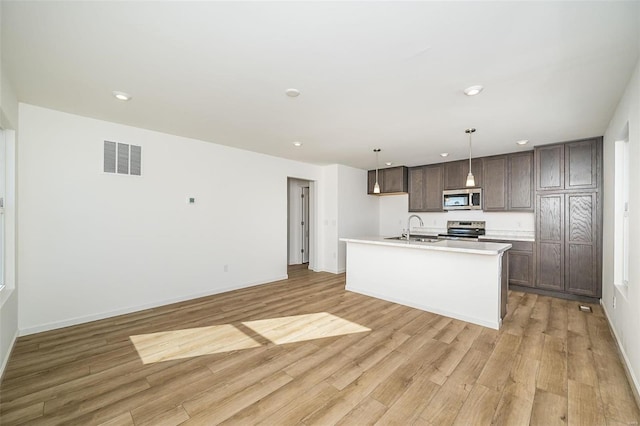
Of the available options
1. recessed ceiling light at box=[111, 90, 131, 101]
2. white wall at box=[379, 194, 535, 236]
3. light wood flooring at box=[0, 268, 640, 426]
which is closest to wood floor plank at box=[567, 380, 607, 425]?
light wood flooring at box=[0, 268, 640, 426]

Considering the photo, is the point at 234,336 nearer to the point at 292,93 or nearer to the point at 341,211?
the point at 292,93

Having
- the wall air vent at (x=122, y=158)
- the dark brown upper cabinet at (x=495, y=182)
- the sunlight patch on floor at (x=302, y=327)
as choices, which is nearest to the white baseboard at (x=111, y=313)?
the sunlight patch on floor at (x=302, y=327)

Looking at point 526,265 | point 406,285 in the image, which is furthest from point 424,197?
point 406,285

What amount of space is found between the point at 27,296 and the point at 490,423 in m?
4.47

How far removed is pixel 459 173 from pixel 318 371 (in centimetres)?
494

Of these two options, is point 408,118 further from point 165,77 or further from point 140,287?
point 140,287

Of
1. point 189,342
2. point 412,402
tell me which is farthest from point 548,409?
point 189,342

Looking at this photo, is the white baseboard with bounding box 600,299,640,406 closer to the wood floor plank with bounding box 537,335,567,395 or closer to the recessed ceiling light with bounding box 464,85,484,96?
the wood floor plank with bounding box 537,335,567,395

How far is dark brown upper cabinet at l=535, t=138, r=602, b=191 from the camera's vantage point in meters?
4.10

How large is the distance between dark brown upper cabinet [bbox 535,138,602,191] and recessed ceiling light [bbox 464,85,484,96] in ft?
9.58

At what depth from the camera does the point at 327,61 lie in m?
2.08

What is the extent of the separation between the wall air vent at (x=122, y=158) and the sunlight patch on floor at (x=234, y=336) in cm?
211

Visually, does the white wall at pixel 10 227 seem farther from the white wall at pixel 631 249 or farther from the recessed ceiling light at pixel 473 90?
the white wall at pixel 631 249

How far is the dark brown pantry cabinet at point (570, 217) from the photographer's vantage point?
13.4ft
